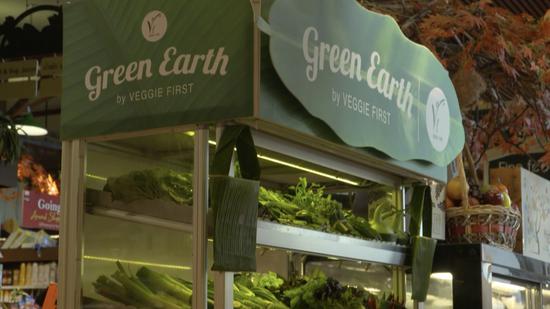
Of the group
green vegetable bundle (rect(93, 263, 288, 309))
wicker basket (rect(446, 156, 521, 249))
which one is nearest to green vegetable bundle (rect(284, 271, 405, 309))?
green vegetable bundle (rect(93, 263, 288, 309))

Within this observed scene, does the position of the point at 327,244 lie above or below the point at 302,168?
below

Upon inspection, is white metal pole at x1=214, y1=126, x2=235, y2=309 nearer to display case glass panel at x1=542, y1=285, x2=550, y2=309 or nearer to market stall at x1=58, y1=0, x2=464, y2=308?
market stall at x1=58, y1=0, x2=464, y2=308

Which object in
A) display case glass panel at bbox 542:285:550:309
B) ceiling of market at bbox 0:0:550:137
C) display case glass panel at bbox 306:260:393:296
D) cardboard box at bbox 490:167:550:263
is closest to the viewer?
display case glass panel at bbox 306:260:393:296

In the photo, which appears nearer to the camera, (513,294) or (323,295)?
(323,295)

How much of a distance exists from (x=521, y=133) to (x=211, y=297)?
4449 mm

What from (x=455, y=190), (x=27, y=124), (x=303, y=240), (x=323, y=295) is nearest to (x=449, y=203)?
(x=455, y=190)

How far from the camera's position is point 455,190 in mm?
4723

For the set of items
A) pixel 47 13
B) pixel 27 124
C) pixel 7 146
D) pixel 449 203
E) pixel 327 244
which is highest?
pixel 47 13

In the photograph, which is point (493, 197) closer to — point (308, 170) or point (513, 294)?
point (513, 294)

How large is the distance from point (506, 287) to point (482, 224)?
604mm

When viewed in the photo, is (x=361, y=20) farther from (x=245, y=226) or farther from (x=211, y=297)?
(x=211, y=297)

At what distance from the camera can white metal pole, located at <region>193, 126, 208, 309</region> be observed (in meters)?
2.65

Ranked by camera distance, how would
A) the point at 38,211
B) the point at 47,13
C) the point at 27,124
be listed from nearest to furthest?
the point at 27,124 → the point at 47,13 → the point at 38,211

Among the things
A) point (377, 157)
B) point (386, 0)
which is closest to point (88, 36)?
point (377, 157)
